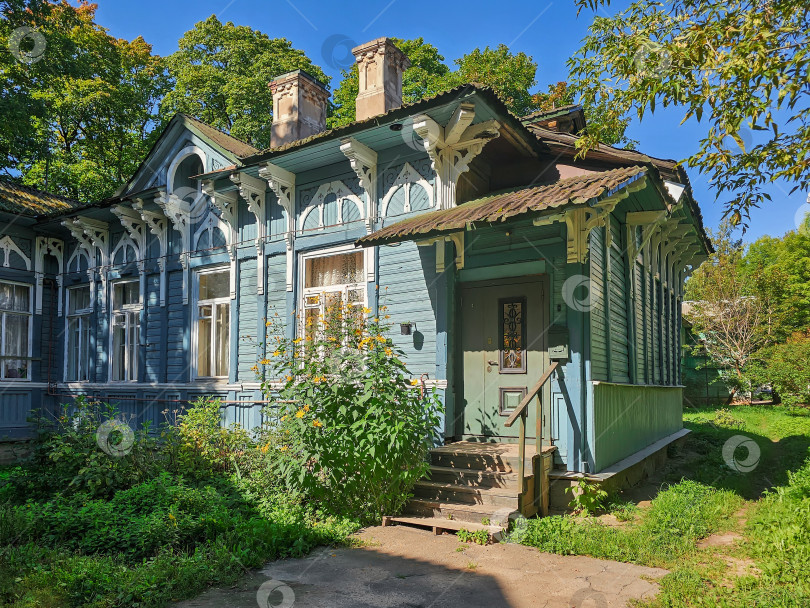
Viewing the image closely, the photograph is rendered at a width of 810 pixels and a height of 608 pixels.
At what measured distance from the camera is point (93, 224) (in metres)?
13.7

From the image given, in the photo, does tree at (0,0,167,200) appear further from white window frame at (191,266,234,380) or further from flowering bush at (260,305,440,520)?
flowering bush at (260,305,440,520)

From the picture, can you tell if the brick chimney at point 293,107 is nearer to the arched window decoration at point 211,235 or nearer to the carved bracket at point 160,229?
the arched window decoration at point 211,235

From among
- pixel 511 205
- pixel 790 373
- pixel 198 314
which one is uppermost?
pixel 511 205

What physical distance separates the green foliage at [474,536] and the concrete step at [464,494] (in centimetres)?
59

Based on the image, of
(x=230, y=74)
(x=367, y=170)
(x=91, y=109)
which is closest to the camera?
(x=367, y=170)

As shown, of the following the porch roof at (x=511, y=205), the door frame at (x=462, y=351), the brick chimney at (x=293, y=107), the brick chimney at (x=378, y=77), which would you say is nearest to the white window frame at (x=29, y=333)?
the brick chimney at (x=293, y=107)

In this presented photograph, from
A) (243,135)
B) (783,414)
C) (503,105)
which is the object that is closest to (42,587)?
(503,105)

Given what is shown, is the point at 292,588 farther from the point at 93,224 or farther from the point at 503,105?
the point at 93,224

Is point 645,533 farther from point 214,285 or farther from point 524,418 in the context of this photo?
point 214,285

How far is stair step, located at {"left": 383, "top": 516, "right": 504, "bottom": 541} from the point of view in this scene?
21.0ft

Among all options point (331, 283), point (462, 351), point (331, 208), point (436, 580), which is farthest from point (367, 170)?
point (436, 580)

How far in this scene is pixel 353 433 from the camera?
687 centimetres

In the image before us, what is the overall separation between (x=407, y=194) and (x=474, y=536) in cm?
502

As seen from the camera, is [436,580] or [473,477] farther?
[473,477]
